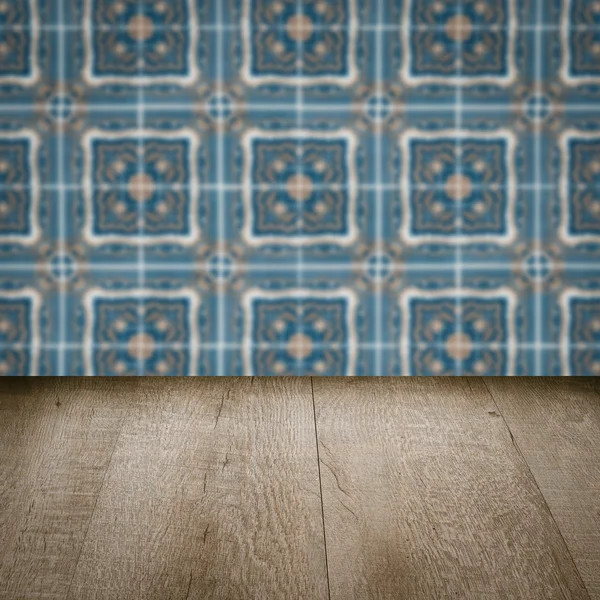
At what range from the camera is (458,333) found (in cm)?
129

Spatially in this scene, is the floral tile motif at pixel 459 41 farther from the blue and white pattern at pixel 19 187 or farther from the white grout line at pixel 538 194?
the blue and white pattern at pixel 19 187

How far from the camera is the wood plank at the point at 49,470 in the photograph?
0.75 metres

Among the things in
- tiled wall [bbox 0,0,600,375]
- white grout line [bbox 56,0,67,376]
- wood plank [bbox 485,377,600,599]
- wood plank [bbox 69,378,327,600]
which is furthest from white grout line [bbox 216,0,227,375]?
wood plank [bbox 485,377,600,599]

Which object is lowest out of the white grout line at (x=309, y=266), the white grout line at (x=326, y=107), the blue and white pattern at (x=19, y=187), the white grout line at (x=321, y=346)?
the white grout line at (x=321, y=346)

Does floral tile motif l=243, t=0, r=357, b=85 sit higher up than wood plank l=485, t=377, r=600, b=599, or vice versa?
floral tile motif l=243, t=0, r=357, b=85

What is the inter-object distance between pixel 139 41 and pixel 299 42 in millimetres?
242

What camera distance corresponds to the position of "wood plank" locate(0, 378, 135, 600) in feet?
2.47

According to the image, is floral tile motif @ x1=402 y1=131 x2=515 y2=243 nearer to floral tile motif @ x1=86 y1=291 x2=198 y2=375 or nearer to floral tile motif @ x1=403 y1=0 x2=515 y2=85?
floral tile motif @ x1=403 y1=0 x2=515 y2=85

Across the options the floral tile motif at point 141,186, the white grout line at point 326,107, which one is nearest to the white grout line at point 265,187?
the floral tile motif at point 141,186

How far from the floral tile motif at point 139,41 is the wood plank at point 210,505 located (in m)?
0.49

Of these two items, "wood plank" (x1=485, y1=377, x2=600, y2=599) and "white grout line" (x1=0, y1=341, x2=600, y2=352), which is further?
"white grout line" (x1=0, y1=341, x2=600, y2=352)

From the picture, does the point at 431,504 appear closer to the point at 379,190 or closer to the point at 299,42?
the point at 379,190

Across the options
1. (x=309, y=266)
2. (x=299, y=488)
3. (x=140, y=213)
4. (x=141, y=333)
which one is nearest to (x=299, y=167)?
(x=309, y=266)

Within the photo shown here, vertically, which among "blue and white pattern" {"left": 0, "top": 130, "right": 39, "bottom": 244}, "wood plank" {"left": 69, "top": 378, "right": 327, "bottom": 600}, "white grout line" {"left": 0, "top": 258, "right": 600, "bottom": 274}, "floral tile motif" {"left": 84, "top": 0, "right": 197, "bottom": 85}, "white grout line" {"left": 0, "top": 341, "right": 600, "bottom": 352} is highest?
"floral tile motif" {"left": 84, "top": 0, "right": 197, "bottom": 85}
